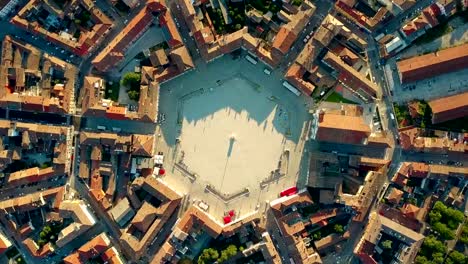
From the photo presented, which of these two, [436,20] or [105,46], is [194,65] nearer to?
[105,46]

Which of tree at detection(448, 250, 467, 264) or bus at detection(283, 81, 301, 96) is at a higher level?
bus at detection(283, 81, 301, 96)

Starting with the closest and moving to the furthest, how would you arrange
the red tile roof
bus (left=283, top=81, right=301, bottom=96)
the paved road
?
1. the red tile roof
2. bus (left=283, top=81, right=301, bottom=96)
3. the paved road

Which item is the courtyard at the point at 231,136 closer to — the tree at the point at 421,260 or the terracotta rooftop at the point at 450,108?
the terracotta rooftop at the point at 450,108

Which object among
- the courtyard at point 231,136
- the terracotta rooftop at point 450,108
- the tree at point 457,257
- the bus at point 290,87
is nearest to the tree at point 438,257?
the tree at point 457,257

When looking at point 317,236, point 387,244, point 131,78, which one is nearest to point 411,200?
point 387,244

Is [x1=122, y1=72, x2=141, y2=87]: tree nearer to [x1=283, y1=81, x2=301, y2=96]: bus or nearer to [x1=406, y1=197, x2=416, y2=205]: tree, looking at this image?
[x1=283, y1=81, x2=301, y2=96]: bus

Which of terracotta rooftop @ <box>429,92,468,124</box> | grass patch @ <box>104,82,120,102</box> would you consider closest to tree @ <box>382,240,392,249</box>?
terracotta rooftop @ <box>429,92,468,124</box>

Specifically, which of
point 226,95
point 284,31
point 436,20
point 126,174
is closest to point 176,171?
point 126,174

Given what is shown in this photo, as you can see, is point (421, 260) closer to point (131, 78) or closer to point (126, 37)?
point (131, 78)
